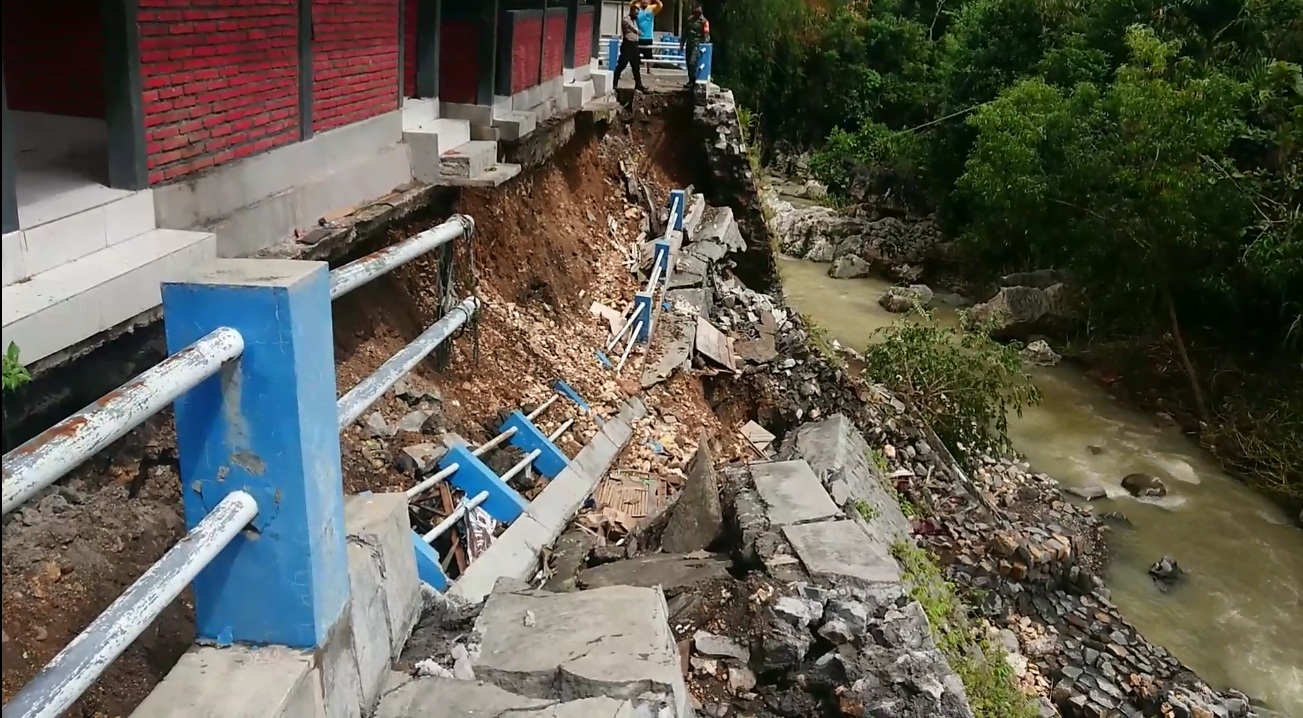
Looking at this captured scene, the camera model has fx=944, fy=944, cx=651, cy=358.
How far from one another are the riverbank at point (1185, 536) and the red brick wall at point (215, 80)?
8972mm

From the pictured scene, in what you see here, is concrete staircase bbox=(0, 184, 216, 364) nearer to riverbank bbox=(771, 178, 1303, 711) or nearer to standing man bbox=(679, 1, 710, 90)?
riverbank bbox=(771, 178, 1303, 711)

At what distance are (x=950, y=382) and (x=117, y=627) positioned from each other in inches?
401

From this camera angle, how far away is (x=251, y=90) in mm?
4945

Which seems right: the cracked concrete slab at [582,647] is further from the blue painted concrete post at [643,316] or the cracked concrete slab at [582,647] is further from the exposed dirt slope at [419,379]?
the blue painted concrete post at [643,316]

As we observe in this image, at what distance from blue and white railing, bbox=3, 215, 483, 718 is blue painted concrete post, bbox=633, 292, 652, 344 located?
7.08 meters

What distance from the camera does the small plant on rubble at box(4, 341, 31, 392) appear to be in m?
2.73

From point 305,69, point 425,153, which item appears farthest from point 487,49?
point 305,69

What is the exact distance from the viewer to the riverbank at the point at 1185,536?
9.17 metres

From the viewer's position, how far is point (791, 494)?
17.3 ft

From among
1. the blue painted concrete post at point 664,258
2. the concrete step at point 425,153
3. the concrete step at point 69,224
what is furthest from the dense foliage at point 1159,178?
the concrete step at point 69,224

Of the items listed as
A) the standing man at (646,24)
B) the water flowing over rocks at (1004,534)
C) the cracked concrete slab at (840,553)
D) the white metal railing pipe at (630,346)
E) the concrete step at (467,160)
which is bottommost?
the water flowing over rocks at (1004,534)

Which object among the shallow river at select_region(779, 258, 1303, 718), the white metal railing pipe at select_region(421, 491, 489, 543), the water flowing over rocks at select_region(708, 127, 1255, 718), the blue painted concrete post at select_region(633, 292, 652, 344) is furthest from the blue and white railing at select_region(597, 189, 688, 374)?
the shallow river at select_region(779, 258, 1303, 718)

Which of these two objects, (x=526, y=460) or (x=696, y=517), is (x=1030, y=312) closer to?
(x=696, y=517)

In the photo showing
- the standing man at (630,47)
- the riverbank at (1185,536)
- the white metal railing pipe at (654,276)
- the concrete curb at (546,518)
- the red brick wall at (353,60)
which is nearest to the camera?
the concrete curb at (546,518)
